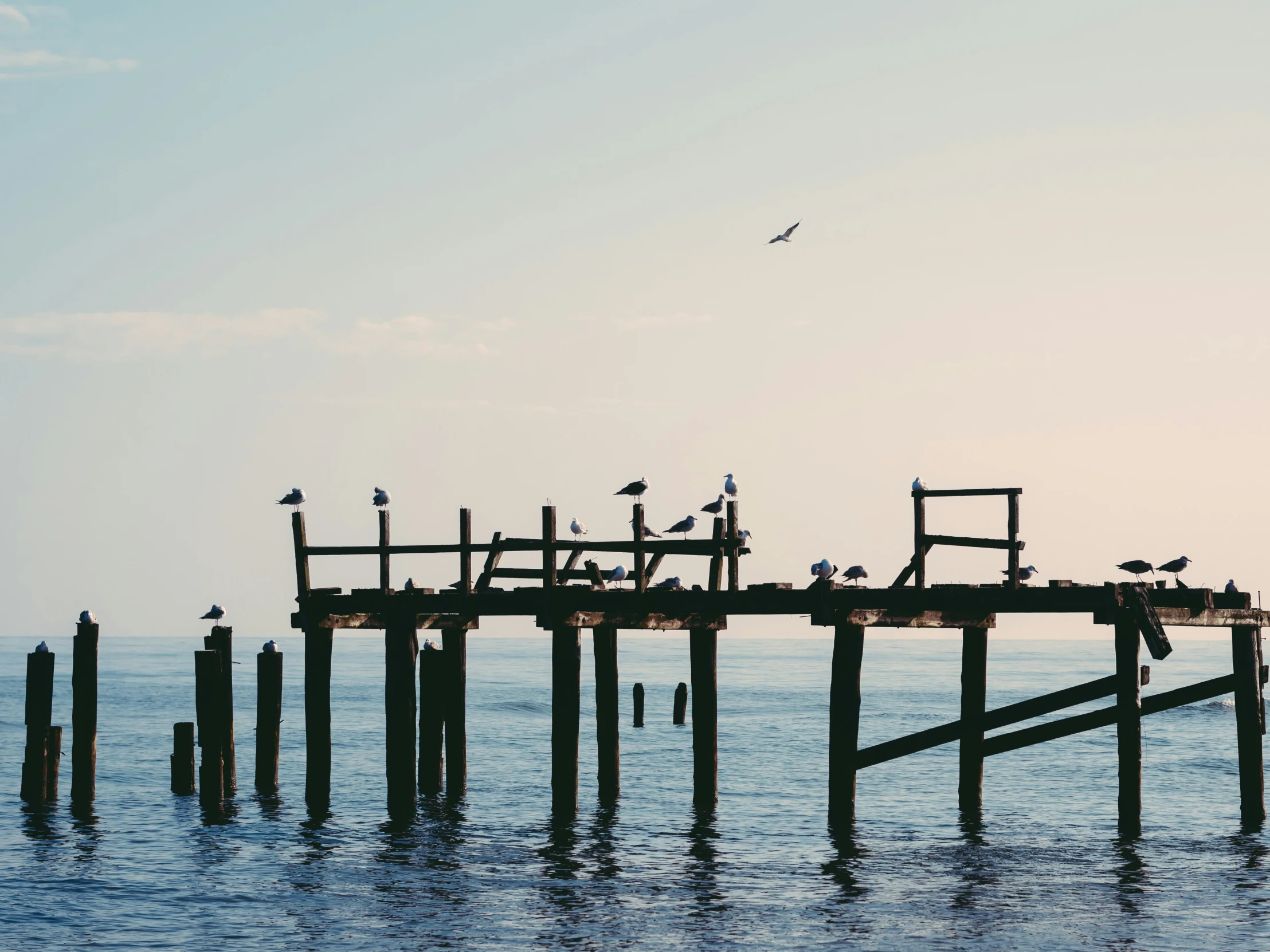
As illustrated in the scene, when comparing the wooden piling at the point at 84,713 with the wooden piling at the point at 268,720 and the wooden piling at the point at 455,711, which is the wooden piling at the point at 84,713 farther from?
the wooden piling at the point at 455,711

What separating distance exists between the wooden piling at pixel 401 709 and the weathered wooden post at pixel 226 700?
4179mm

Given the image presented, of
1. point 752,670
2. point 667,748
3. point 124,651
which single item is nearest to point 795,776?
point 667,748

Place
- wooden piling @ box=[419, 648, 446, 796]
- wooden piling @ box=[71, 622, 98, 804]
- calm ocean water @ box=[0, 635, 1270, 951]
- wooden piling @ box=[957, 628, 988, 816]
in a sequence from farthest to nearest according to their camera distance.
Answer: wooden piling @ box=[419, 648, 446, 796], wooden piling @ box=[71, 622, 98, 804], wooden piling @ box=[957, 628, 988, 816], calm ocean water @ box=[0, 635, 1270, 951]

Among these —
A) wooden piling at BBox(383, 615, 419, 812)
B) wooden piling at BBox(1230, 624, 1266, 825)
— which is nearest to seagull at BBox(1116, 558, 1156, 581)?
wooden piling at BBox(1230, 624, 1266, 825)

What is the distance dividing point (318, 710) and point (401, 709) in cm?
207

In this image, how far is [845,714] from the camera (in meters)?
22.1

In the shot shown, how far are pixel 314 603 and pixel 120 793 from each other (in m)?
10.3

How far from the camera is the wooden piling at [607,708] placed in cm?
2705

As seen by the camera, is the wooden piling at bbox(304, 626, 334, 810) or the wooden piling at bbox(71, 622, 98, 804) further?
the wooden piling at bbox(71, 622, 98, 804)

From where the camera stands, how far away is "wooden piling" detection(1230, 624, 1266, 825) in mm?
24250

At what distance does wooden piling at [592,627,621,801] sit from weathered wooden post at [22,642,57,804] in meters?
10.1

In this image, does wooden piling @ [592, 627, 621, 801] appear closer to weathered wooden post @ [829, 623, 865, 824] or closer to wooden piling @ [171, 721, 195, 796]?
weathered wooden post @ [829, 623, 865, 824]

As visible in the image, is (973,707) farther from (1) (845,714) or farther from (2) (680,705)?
(2) (680,705)

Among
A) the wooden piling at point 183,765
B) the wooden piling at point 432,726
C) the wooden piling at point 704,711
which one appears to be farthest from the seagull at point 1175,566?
the wooden piling at point 183,765
